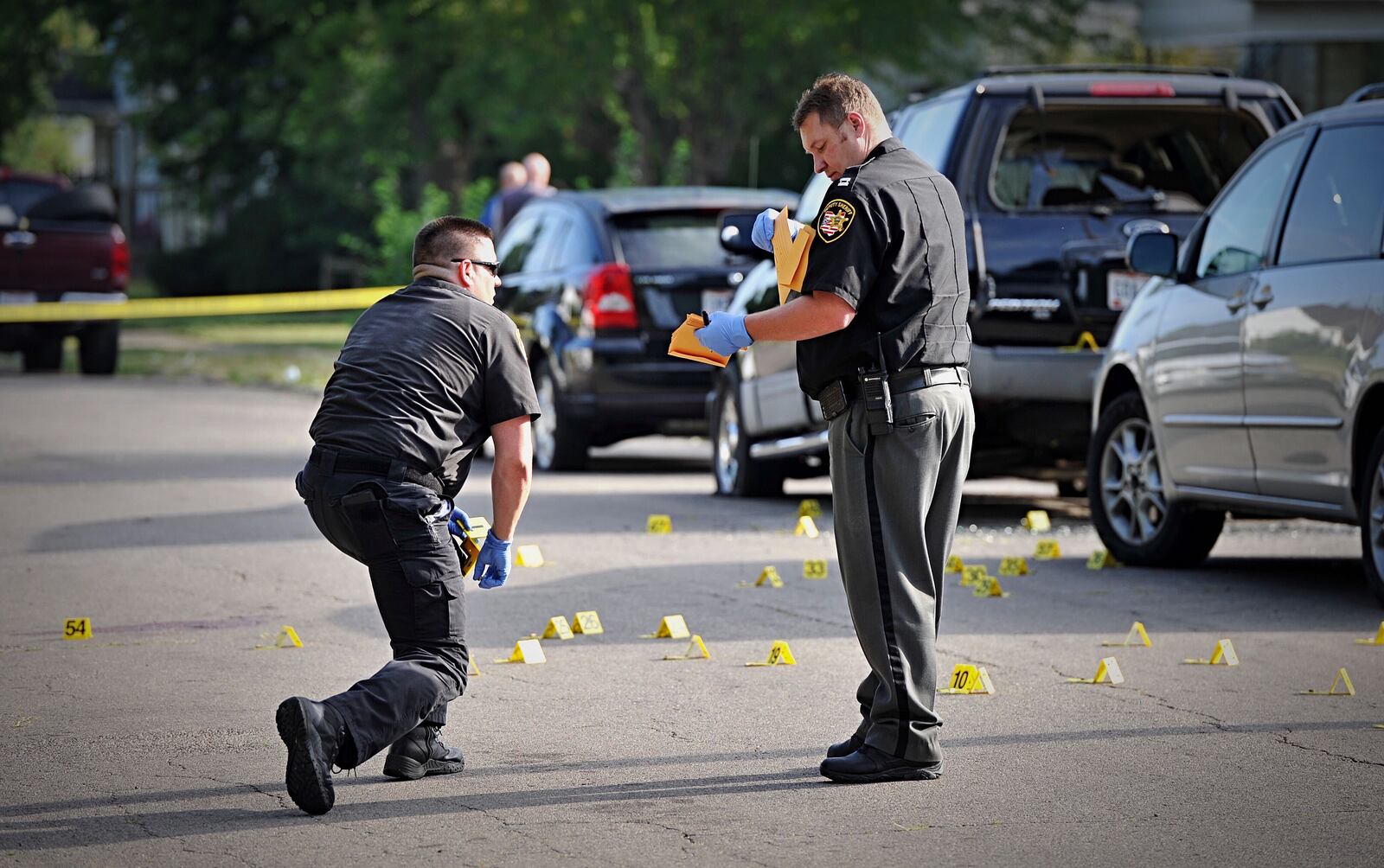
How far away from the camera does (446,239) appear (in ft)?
18.3

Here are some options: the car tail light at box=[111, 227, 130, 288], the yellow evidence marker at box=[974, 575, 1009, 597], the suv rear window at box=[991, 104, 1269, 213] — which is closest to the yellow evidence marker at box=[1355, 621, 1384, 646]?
the yellow evidence marker at box=[974, 575, 1009, 597]

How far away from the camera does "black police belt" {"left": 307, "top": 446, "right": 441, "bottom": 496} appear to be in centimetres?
529

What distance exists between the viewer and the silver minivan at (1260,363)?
808 centimetres

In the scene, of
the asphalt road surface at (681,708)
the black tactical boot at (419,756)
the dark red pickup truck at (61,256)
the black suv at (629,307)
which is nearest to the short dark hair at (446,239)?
the black tactical boot at (419,756)

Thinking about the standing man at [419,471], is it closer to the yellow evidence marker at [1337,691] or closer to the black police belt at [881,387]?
the black police belt at [881,387]

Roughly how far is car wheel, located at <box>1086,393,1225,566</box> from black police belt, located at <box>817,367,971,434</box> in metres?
4.22

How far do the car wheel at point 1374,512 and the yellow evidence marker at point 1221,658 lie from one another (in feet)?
3.57

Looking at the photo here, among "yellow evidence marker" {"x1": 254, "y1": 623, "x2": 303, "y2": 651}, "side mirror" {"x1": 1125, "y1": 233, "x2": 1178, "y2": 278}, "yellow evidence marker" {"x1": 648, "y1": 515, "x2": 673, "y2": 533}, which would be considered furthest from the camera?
"yellow evidence marker" {"x1": 648, "y1": 515, "x2": 673, "y2": 533}

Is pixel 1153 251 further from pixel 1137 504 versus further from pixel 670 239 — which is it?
pixel 670 239

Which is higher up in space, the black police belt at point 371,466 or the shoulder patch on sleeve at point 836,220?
the shoulder patch on sleeve at point 836,220

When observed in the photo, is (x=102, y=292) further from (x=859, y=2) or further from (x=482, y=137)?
(x=482, y=137)

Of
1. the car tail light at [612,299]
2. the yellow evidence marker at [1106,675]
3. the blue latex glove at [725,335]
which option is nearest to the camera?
the blue latex glove at [725,335]

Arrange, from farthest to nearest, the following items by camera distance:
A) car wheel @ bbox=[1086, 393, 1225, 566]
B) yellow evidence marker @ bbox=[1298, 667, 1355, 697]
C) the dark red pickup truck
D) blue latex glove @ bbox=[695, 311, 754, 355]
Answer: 1. the dark red pickup truck
2. car wheel @ bbox=[1086, 393, 1225, 566]
3. yellow evidence marker @ bbox=[1298, 667, 1355, 697]
4. blue latex glove @ bbox=[695, 311, 754, 355]

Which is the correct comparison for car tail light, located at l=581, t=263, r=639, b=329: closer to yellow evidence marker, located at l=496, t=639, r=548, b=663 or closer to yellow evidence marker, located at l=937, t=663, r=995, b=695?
yellow evidence marker, located at l=496, t=639, r=548, b=663
